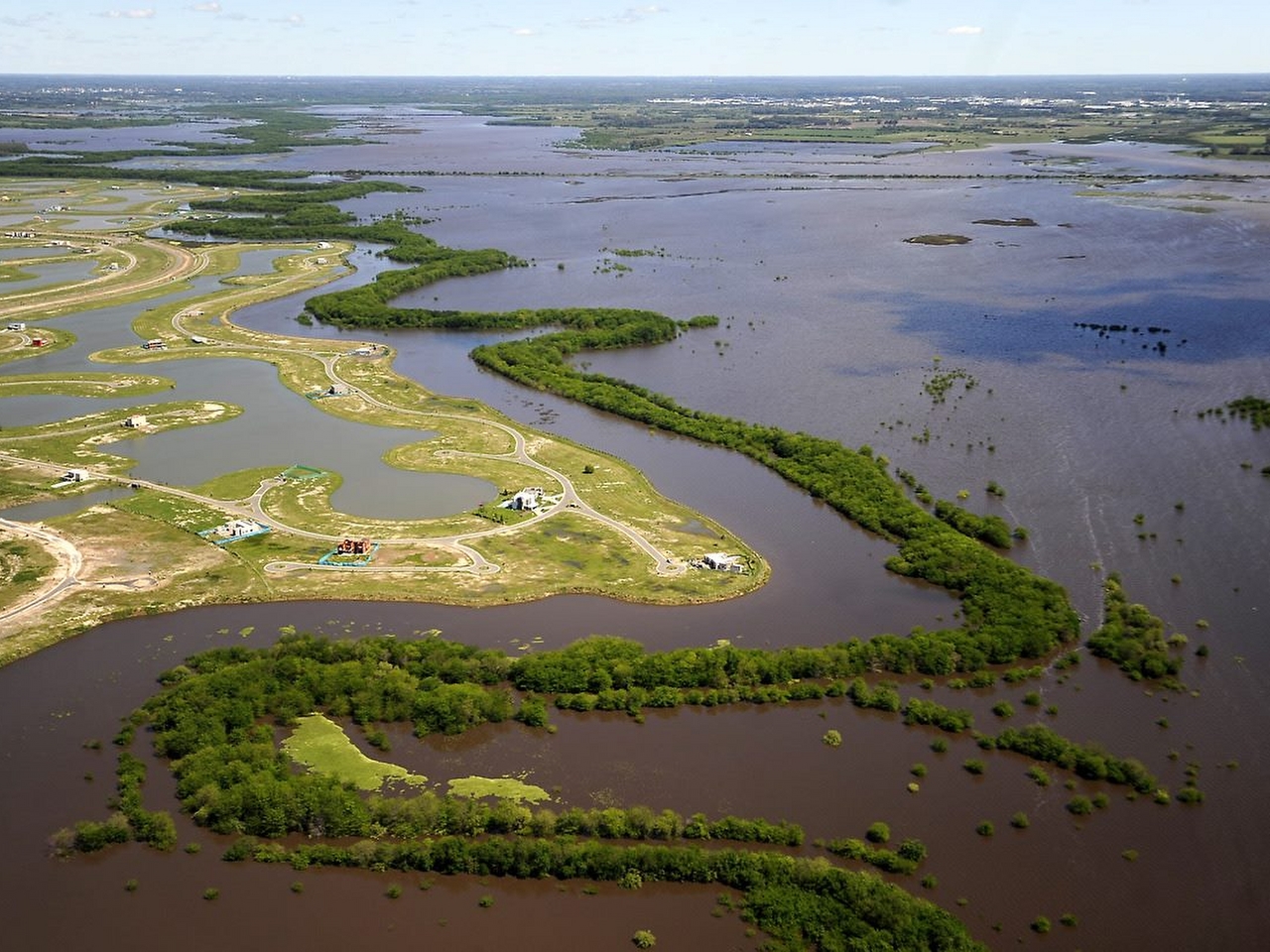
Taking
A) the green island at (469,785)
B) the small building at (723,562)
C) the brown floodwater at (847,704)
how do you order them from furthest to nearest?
1. the small building at (723,562)
2. the green island at (469,785)
3. the brown floodwater at (847,704)

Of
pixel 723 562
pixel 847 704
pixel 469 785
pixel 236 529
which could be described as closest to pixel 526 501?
pixel 723 562

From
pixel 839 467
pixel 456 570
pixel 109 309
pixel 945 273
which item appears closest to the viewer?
pixel 456 570

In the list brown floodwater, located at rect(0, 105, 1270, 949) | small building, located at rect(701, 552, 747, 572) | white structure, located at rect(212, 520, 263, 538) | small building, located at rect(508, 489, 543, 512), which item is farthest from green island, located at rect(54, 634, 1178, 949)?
small building, located at rect(508, 489, 543, 512)

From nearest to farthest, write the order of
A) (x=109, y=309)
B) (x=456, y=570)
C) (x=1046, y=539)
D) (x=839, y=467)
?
(x=456, y=570) < (x=1046, y=539) < (x=839, y=467) < (x=109, y=309)

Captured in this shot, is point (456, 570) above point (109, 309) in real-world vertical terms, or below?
below

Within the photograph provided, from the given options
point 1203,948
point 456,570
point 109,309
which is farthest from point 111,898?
point 109,309

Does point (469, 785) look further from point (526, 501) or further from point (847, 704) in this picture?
point (526, 501)

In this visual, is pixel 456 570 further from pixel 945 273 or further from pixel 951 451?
pixel 945 273

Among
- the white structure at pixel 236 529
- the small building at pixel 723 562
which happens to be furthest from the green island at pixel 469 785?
the white structure at pixel 236 529

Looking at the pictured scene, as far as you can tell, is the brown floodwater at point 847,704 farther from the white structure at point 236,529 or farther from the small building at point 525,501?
the small building at point 525,501
